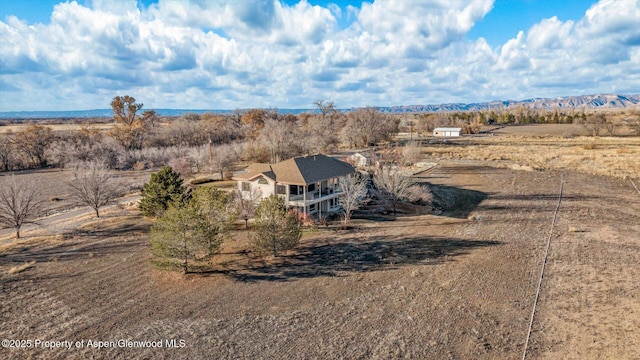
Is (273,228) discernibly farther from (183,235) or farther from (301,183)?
(301,183)

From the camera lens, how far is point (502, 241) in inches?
1040

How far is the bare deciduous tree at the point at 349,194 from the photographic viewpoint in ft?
99.7

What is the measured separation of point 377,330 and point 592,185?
42.8 meters

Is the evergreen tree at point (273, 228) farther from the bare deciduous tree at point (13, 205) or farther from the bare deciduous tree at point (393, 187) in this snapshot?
the bare deciduous tree at point (13, 205)

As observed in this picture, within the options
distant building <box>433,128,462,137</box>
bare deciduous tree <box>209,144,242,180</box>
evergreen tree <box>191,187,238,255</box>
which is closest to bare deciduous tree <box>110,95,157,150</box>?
bare deciduous tree <box>209,144,242,180</box>

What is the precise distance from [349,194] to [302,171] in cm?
463

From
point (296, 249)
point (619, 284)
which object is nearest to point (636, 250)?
point (619, 284)

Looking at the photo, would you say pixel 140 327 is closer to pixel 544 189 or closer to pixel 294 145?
pixel 544 189

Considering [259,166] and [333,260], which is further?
[259,166]

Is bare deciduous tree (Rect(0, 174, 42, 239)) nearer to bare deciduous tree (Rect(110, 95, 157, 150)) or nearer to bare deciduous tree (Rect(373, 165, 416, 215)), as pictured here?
bare deciduous tree (Rect(373, 165, 416, 215))

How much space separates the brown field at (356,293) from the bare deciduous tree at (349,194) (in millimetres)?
1564

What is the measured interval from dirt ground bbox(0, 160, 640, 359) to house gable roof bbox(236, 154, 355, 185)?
5215 mm

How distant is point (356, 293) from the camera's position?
62.7 ft

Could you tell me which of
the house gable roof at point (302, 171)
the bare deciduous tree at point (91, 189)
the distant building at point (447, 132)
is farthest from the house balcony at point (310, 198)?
the distant building at point (447, 132)
